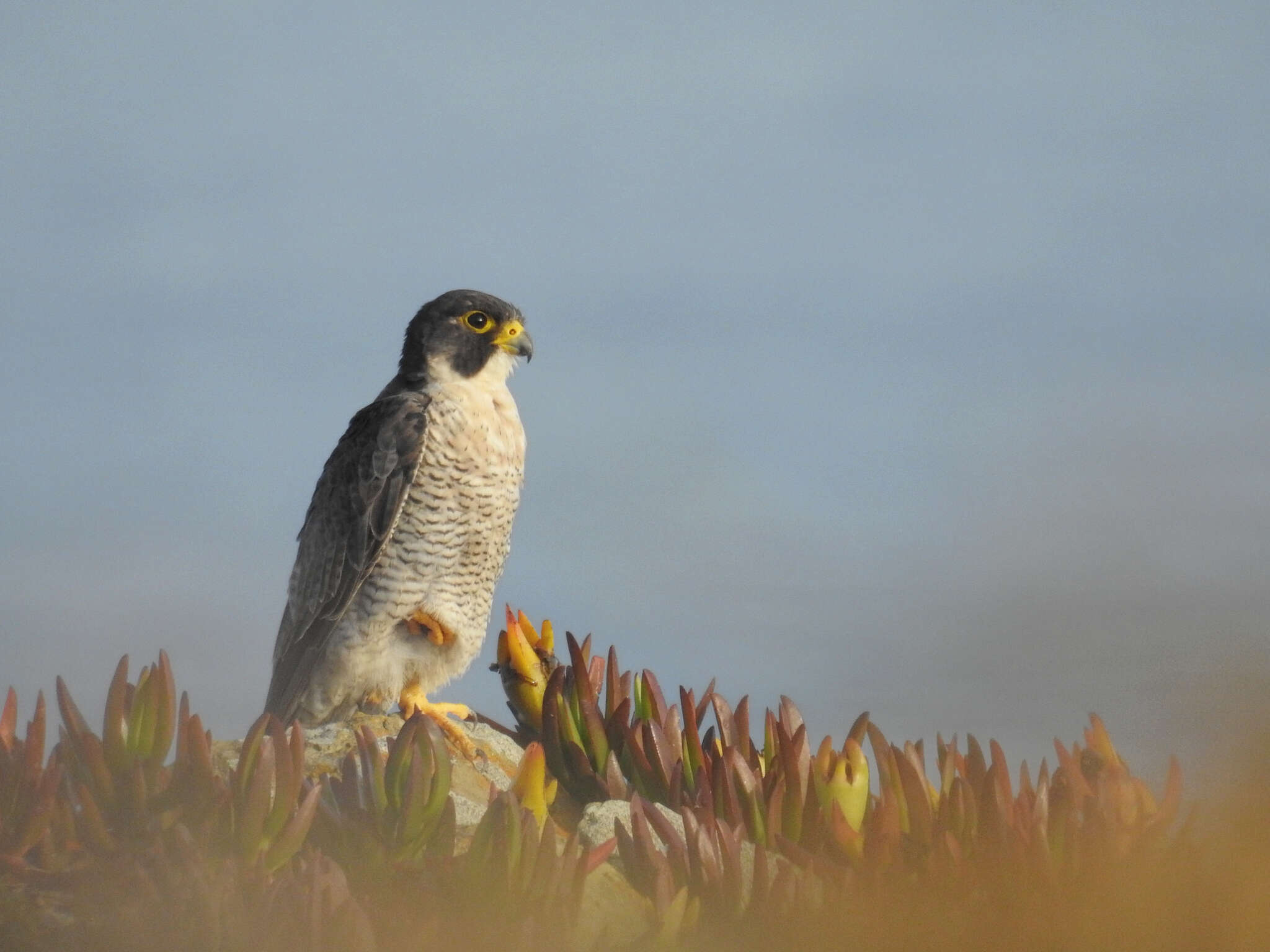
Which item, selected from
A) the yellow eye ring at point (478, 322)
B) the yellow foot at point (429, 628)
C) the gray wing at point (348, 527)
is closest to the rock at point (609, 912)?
the yellow foot at point (429, 628)

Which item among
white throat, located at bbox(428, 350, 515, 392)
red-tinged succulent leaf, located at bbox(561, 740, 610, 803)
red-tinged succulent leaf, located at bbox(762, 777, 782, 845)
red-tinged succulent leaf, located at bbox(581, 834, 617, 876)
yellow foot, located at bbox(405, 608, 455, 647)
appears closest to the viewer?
red-tinged succulent leaf, located at bbox(581, 834, 617, 876)

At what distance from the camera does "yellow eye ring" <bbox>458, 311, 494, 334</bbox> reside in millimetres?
6695

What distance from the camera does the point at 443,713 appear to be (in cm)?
586

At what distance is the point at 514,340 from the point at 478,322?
23 cm

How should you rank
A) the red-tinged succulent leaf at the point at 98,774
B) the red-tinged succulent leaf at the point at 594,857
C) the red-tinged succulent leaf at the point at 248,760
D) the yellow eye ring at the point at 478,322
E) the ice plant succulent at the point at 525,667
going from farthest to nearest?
the yellow eye ring at the point at 478,322, the ice plant succulent at the point at 525,667, the red-tinged succulent leaf at the point at 98,774, the red-tinged succulent leaf at the point at 248,760, the red-tinged succulent leaf at the point at 594,857

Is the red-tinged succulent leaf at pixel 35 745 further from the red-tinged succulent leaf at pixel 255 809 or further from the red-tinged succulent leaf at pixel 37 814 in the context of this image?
the red-tinged succulent leaf at pixel 255 809

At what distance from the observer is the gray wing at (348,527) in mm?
6148

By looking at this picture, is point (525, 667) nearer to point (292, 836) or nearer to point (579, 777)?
point (579, 777)

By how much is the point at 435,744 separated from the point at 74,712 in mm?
1243

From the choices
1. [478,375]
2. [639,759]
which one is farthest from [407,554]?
[639,759]

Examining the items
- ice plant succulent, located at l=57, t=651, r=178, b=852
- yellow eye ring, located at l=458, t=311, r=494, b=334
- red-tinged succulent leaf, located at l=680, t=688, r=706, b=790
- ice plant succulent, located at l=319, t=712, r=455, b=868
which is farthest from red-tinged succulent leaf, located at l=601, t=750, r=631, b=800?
yellow eye ring, located at l=458, t=311, r=494, b=334

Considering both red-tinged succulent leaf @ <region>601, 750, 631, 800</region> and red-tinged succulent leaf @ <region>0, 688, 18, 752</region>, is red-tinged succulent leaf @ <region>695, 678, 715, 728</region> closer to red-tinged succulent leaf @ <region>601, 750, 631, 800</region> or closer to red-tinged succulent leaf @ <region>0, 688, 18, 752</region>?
red-tinged succulent leaf @ <region>601, 750, 631, 800</region>

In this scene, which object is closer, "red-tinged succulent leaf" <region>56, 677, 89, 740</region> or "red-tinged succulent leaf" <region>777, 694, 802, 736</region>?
"red-tinged succulent leaf" <region>56, 677, 89, 740</region>

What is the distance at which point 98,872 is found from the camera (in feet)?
11.9
